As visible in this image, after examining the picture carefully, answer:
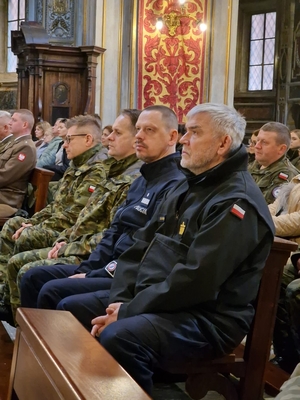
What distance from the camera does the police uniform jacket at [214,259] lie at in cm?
206

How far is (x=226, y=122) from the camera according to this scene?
2.35 meters

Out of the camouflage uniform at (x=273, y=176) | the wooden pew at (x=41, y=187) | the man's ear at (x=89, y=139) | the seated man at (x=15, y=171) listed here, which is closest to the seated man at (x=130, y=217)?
the man's ear at (x=89, y=139)

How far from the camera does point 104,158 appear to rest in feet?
12.8

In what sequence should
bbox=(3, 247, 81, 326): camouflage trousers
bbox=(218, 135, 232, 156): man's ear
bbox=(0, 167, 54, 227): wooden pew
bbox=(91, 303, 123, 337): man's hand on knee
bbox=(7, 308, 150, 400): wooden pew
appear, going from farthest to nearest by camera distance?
bbox=(0, 167, 54, 227): wooden pew → bbox=(3, 247, 81, 326): camouflage trousers → bbox=(218, 135, 232, 156): man's ear → bbox=(91, 303, 123, 337): man's hand on knee → bbox=(7, 308, 150, 400): wooden pew

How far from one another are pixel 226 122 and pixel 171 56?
6.30 metres

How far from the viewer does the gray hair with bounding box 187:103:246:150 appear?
2340mm

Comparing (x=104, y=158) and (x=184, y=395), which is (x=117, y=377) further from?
(x=104, y=158)

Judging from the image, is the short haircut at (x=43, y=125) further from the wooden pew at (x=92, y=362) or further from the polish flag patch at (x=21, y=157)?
the wooden pew at (x=92, y=362)

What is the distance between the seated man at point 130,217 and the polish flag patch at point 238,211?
689 mm

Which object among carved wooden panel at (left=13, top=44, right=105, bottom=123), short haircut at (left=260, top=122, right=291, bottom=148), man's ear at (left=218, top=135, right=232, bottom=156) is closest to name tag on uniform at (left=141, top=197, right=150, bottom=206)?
man's ear at (left=218, top=135, right=232, bottom=156)

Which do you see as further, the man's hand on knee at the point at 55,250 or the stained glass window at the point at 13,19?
the stained glass window at the point at 13,19

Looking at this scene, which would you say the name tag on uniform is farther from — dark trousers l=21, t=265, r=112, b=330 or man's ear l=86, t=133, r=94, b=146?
man's ear l=86, t=133, r=94, b=146

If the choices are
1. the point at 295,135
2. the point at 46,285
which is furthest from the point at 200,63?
the point at 46,285

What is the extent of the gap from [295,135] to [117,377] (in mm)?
6066
